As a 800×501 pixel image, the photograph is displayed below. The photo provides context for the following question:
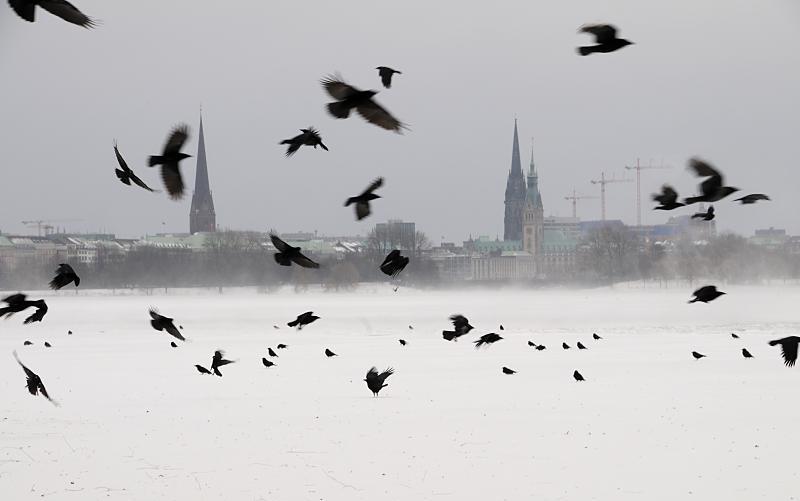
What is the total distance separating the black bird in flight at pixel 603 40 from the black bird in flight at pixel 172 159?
242cm

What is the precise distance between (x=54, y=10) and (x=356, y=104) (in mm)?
1729

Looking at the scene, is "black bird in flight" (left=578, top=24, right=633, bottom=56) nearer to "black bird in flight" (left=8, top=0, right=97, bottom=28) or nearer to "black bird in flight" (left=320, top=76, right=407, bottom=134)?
"black bird in flight" (left=320, top=76, right=407, bottom=134)

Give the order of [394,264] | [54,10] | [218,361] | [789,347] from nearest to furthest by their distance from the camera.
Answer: [54,10] → [394,264] → [789,347] → [218,361]

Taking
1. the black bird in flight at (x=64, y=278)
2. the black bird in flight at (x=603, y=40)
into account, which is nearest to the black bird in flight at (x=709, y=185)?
the black bird in flight at (x=603, y=40)

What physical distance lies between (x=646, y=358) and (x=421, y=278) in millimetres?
107292

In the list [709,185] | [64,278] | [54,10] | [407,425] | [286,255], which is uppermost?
[54,10]

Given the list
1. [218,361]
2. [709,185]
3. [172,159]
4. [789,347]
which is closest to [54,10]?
[172,159]

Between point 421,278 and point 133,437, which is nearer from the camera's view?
point 133,437

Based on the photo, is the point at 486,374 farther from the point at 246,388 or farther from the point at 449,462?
the point at 449,462

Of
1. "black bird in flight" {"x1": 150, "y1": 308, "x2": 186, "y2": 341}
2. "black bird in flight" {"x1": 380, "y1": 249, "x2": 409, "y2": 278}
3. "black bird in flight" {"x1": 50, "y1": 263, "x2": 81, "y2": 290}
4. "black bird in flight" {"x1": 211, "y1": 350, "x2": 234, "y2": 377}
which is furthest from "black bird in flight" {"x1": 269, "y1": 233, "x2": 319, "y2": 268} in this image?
"black bird in flight" {"x1": 211, "y1": 350, "x2": 234, "y2": 377}

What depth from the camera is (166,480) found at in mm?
13914

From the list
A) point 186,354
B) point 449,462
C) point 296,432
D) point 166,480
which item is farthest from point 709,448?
point 186,354

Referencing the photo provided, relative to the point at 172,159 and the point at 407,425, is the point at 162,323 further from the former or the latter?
the point at 407,425

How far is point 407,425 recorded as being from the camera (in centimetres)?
1767
